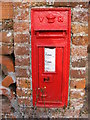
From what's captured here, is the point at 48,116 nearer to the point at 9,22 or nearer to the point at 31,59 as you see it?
the point at 31,59

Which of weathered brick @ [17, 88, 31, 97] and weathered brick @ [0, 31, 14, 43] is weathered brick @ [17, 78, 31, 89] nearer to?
weathered brick @ [17, 88, 31, 97]

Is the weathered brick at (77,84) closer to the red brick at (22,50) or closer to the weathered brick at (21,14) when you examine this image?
the red brick at (22,50)

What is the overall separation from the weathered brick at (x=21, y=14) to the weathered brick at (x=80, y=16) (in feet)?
1.86

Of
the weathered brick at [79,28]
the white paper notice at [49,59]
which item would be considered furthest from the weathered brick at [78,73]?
the weathered brick at [79,28]

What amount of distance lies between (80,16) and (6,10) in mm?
929

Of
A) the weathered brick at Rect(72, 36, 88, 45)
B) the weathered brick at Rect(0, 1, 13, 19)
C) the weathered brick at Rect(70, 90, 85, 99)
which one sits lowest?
the weathered brick at Rect(70, 90, 85, 99)

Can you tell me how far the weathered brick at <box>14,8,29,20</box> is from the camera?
1.94 m

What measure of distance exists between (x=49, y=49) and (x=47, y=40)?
4.5 inches

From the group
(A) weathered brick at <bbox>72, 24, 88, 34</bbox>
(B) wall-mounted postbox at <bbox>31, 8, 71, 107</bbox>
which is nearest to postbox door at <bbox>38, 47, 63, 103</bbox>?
(B) wall-mounted postbox at <bbox>31, 8, 71, 107</bbox>

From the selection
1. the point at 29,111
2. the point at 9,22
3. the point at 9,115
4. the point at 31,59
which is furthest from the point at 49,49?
the point at 9,115

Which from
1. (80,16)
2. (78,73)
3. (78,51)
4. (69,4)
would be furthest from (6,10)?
(78,73)

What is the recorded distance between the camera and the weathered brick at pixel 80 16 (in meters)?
1.91

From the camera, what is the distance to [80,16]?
1922 mm

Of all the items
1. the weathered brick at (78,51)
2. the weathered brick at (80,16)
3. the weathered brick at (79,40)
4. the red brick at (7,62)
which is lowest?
the red brick at (7,62)
